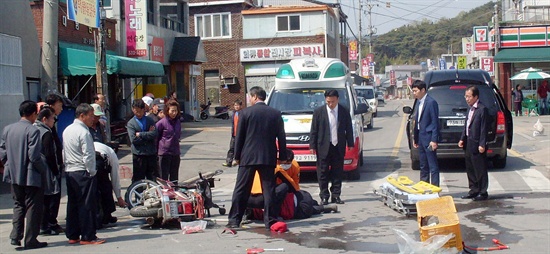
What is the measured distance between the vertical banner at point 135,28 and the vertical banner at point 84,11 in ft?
37.3

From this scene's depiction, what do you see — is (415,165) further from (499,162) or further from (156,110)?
(156,110)

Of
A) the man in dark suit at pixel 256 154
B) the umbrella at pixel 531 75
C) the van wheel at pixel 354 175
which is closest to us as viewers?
the man in dark suit at pixel 256 154

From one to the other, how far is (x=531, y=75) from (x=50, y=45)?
2928 cm

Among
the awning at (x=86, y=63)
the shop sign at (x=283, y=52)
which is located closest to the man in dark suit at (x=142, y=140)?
the awning at (x=86, y=63)

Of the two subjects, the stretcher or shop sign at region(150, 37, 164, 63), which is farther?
shop sign at region(150, 37, 164, 63)

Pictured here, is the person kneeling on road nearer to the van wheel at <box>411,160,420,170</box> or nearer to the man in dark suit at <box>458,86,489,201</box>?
the man in dark suit at <box>458,86,489,201</box>

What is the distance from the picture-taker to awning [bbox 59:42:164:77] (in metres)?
20.5

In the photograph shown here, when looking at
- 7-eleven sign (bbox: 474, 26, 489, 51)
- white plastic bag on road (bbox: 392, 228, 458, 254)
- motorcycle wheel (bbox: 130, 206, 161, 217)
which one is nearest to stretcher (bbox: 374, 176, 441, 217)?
white plastic bag on road (bbox: 392, 228, 458, 254)

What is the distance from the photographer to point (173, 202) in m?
9.76

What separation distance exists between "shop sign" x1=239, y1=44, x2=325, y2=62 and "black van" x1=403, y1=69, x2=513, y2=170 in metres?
30.5

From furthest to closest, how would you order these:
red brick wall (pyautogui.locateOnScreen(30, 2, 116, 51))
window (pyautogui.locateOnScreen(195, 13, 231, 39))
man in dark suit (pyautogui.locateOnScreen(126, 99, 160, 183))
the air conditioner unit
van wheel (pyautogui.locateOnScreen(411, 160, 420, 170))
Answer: window (pyautogui.locateOnScreen(195, 13, 231, 39))
the air conditioner unit
red brick wall (pyautogui.locateOnScreen(30, 2, 116, 51))
van wheel (pyautogui.locateOnScreen(411, 160, 420, 170))
man in dark suit (pyautogui.locateOnScreen(126, 99, 160, 183))

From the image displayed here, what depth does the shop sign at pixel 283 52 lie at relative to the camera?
46000 millimetres

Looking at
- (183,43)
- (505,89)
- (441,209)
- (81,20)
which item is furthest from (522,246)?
(505,89)

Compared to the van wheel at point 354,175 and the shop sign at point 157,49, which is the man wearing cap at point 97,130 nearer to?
the van wheel at point 354,175
